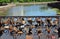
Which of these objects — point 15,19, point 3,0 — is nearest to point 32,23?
point 15,19

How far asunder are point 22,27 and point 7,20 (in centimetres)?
21

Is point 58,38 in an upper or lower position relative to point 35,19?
lower

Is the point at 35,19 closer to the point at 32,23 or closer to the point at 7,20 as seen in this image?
the point at 32,23

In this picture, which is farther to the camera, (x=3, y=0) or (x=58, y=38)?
(x=3, y=0)

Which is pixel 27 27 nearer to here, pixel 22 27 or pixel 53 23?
pixel 22 27

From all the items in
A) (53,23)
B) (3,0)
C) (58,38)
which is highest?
(53,23)

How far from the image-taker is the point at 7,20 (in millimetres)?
2627

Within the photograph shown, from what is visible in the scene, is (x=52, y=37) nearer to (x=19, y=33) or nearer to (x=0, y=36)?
(x=19, y=33)

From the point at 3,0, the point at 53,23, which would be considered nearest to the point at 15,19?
the point at 53,23

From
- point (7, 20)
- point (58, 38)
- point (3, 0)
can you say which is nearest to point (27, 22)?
point (7, 20)

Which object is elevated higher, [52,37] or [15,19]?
[15,19]

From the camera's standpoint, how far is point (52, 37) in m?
2.58

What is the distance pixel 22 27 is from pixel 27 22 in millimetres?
100

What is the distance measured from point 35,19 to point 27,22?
11cm
